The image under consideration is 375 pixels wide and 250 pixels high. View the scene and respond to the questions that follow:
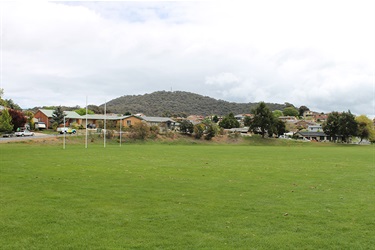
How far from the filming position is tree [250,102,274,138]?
93500 millimetres

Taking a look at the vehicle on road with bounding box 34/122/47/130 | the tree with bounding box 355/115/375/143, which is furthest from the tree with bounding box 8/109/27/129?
the tree with bounding box 355/115/375/143

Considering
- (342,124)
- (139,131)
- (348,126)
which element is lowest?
(139,131)

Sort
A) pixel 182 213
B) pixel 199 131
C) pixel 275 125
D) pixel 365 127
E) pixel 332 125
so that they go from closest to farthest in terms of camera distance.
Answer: pixel 182 213 < pixel 199 131 < pixel 275 125 < pixel 332 125 < pixel 365 127

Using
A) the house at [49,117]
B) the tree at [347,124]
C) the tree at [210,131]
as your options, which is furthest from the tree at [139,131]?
the tree at [347,124]

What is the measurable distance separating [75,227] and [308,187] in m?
11.9

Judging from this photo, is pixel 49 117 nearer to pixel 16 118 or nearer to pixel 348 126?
pixel 16 118

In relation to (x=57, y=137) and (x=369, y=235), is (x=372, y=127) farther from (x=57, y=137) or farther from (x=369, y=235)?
(x=369, y=235)

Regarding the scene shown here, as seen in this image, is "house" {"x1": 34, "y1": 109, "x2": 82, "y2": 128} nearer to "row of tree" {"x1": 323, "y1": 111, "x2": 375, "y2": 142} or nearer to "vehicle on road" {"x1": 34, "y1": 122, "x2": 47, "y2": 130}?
"vehicle on road" {"x1": 34, "y1": 122, "x2": 47, "y2": 130}

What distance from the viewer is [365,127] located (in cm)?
10269

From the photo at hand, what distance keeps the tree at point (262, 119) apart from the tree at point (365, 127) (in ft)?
89.4

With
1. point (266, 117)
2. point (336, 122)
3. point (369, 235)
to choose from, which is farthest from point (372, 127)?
point (369, 235)

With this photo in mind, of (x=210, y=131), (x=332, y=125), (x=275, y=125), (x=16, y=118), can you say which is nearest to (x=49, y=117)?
(x=16, y=118)

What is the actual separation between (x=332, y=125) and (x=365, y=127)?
989cm

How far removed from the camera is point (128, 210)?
12352 mm
